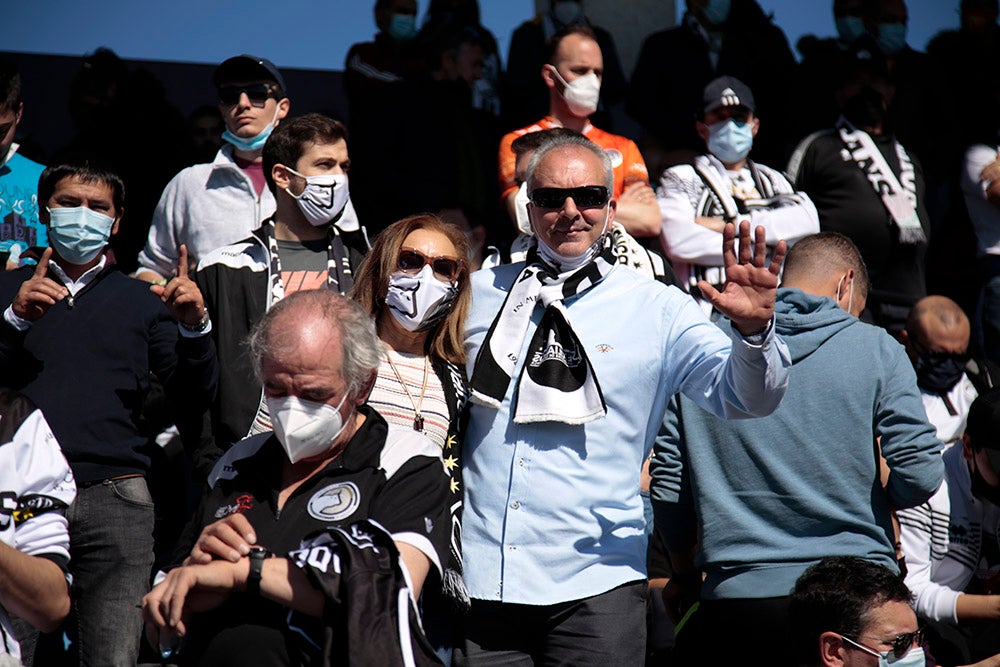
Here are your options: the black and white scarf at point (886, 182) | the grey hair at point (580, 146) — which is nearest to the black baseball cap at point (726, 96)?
the black and white scarf at point (886, 182)

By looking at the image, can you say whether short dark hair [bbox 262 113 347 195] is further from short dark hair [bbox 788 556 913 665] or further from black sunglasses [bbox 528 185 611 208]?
short dark hair [bbox 788 556 913 665]

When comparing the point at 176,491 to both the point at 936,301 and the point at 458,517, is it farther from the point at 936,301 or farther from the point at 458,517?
the point at 936,301

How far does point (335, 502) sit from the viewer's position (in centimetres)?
334

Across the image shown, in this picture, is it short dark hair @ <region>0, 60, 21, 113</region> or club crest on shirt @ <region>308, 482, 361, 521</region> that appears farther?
short dark hair @ <region>0, 60, 21, 113</region>

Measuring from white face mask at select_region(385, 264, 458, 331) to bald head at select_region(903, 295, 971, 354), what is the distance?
3193 mm

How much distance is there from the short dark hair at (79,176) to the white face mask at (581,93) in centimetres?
227

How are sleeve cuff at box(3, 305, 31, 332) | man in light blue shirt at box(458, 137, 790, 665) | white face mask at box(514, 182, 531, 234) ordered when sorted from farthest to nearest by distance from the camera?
white face mask at box(514, 182, 531, 234) → sleeve cuff at box(3, 305, 31, 332) → man in light blue shirt at box(458, 137, 790, 665)

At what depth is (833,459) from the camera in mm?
4117

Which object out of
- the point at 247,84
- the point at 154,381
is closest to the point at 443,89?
the point at 247,84

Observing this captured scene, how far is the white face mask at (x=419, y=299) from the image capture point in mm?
4047

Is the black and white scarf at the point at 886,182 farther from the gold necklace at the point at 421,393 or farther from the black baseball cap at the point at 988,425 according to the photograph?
the gold necklace at the point at 421,393

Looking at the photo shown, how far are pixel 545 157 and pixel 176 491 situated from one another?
2.30 meters

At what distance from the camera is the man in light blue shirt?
361cm

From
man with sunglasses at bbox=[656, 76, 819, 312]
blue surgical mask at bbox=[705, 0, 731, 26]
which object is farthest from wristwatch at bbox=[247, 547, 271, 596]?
blue surgical mask at bbox=[705, 0, 731, 26]
